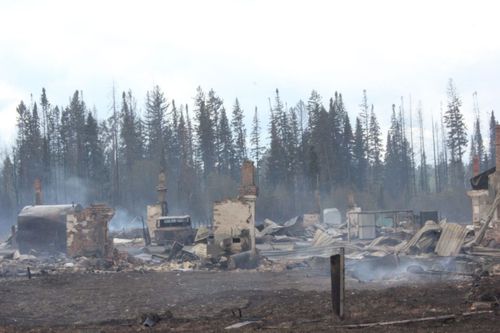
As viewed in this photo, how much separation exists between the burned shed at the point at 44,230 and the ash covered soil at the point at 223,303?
340 inches

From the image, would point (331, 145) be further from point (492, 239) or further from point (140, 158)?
point (492, 239)

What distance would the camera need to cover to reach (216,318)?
11359 millimetres

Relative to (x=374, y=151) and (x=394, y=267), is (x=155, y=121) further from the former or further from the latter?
(x=394, y=267)

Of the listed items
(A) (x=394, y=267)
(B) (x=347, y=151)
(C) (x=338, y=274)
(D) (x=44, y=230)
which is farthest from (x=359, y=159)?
(C) (x=338, y=274)

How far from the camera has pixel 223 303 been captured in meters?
13.8

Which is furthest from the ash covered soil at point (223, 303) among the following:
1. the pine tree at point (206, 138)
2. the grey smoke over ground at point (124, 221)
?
the pine tree at point (206, 138)

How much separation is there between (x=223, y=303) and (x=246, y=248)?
10.4 meters

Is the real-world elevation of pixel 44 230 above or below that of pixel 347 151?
below

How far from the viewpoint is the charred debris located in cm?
2078

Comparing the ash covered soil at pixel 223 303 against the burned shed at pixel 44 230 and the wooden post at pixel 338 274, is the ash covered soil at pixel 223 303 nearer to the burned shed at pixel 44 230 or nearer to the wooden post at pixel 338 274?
the wooden post at pixel 338 274

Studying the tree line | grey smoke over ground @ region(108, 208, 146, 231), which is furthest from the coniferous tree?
grey smoke over ground @ region(108, 208, 146, 231)

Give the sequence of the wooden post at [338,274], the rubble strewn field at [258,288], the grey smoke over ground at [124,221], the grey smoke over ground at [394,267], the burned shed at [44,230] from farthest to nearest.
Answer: the grey smoke over ground at [124,221] < the burned shed at [44,230] < the grey smoke over ground at [394,267] < the rubble strewn field at [258,288] < the wooden post at [338,274]

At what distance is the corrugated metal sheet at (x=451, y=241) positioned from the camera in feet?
75.0

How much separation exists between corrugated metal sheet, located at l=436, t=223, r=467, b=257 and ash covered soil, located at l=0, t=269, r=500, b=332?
539 centimetres
